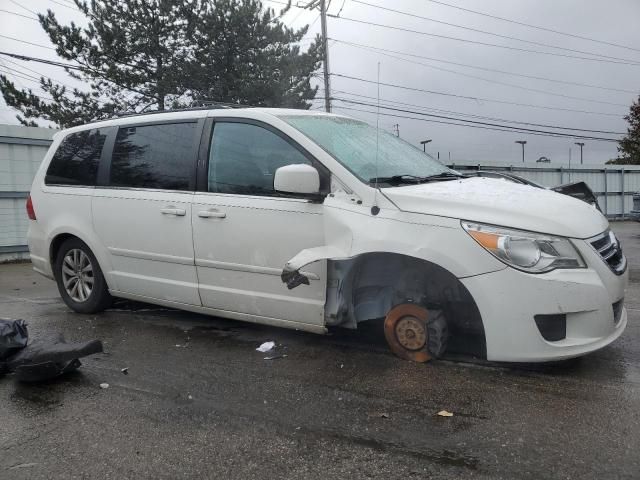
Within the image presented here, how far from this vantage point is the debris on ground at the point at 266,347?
4215mm

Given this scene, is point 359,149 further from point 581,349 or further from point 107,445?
point 107,445

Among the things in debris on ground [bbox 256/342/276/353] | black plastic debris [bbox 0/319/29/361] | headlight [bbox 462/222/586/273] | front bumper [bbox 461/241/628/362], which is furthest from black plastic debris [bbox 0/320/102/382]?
headlight [bbox 462/222/586/273]

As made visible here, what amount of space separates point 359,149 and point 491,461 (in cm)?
235

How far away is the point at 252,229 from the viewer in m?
4.04

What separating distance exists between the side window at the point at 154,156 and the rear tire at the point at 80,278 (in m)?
0.81

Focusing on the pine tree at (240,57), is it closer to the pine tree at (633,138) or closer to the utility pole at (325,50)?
the utility pole at (325,50)

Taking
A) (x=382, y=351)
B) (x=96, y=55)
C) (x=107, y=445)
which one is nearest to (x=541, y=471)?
(x=382, y=351)

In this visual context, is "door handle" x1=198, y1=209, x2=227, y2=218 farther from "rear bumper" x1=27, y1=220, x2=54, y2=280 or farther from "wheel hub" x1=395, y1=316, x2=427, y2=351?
"rear bumper" x1=27, y1=220, x2=54, y2=280

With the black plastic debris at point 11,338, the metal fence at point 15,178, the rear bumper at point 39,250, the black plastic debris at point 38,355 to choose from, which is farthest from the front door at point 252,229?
the metal fence at point 15,178

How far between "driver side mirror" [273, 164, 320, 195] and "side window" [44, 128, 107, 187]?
91.7 inches

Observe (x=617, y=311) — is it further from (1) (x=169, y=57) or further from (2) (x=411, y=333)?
(1) (x=169, y=57)

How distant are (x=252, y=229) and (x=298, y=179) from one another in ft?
2.04

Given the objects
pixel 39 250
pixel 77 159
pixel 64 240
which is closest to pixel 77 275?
pixel 64 240

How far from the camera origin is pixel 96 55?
68.2 feet
